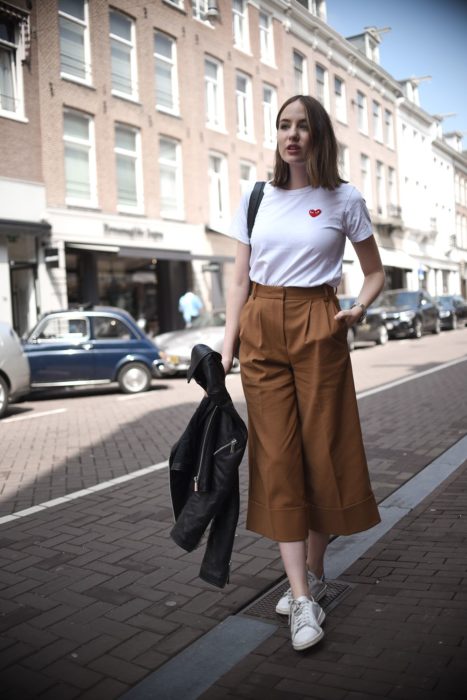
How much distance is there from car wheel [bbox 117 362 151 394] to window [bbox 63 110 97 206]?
7912mm

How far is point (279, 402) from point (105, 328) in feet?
31.9

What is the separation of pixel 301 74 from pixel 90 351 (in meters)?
22.5

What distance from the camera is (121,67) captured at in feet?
66.8

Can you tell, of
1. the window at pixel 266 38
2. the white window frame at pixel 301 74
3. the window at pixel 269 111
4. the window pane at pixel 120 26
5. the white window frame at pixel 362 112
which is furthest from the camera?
the white window frame at pixel 362 112

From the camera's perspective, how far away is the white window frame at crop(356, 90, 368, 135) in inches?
1442

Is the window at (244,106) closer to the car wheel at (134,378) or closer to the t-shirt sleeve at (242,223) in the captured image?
the car wheel at (134,378)

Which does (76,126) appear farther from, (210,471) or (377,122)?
(377,122)

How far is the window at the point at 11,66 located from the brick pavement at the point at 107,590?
45.7 ft

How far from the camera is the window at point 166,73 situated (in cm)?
2180

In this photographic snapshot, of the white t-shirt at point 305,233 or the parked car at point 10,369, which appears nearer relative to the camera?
the white t-shirt at point 305,233

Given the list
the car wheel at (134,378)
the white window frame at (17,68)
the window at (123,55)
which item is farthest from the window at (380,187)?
the car wheel at (134,378)

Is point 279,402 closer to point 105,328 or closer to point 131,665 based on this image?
point 131,665

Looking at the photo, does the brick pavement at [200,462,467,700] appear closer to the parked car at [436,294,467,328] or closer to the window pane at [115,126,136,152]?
the window pane at [115,126,136,152]

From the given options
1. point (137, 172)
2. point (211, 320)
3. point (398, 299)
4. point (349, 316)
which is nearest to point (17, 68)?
point (137, 172)
